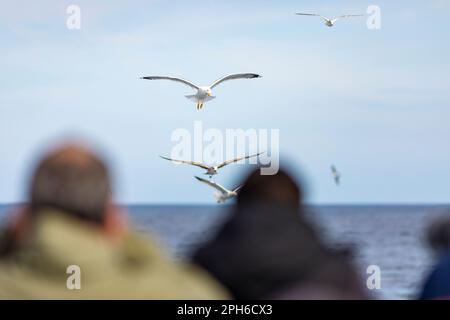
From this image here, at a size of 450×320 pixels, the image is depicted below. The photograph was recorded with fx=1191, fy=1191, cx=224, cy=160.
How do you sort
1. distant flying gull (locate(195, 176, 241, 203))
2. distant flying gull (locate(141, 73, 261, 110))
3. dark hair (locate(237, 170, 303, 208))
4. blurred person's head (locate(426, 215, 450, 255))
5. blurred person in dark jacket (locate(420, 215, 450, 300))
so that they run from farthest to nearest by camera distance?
1. distant flying gull (locate(141, 73, 261, 110))
2. distant flying gull (locate(195, 176, 241, 203))
3. blurred person's head (locate(426, 215, 450, 255))
4. blurred person in dark jacket (locate(420, 215, 450, 300))
5. dark hair (locate(237, 170, 303, 208))

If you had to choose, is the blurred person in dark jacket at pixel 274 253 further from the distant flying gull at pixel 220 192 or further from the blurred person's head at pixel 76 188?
the distant flying gull at pixel 220 192

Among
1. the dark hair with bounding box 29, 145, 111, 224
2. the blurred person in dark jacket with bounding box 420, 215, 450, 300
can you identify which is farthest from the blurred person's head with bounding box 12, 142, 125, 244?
the blurred person in dark jacket with bounding box 420, 215, 450, 300

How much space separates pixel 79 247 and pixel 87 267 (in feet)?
0.19

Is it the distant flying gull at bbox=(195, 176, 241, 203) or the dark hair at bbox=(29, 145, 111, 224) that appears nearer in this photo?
the dark hair at bbox=(29, 145, 111, 224)

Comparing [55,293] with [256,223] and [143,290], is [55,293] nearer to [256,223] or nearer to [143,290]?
[143,290]

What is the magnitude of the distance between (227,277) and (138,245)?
0.96m

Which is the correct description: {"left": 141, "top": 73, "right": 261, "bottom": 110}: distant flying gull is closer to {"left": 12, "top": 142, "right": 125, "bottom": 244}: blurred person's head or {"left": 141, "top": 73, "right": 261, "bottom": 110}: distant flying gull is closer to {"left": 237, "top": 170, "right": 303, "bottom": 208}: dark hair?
{"left": 237, "top": 170, "right": 303, "bottom": 208}: dark hair

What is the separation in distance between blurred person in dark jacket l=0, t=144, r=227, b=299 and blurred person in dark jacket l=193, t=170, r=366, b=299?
45 cm

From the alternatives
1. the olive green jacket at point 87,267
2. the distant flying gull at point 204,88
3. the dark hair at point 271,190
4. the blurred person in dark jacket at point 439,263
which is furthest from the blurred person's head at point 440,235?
the distant flying gull at point 204,88

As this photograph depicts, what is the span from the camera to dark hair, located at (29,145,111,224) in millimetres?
3311

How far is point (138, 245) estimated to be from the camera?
328 centimetres

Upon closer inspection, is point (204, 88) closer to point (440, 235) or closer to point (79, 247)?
point (440, 235)
